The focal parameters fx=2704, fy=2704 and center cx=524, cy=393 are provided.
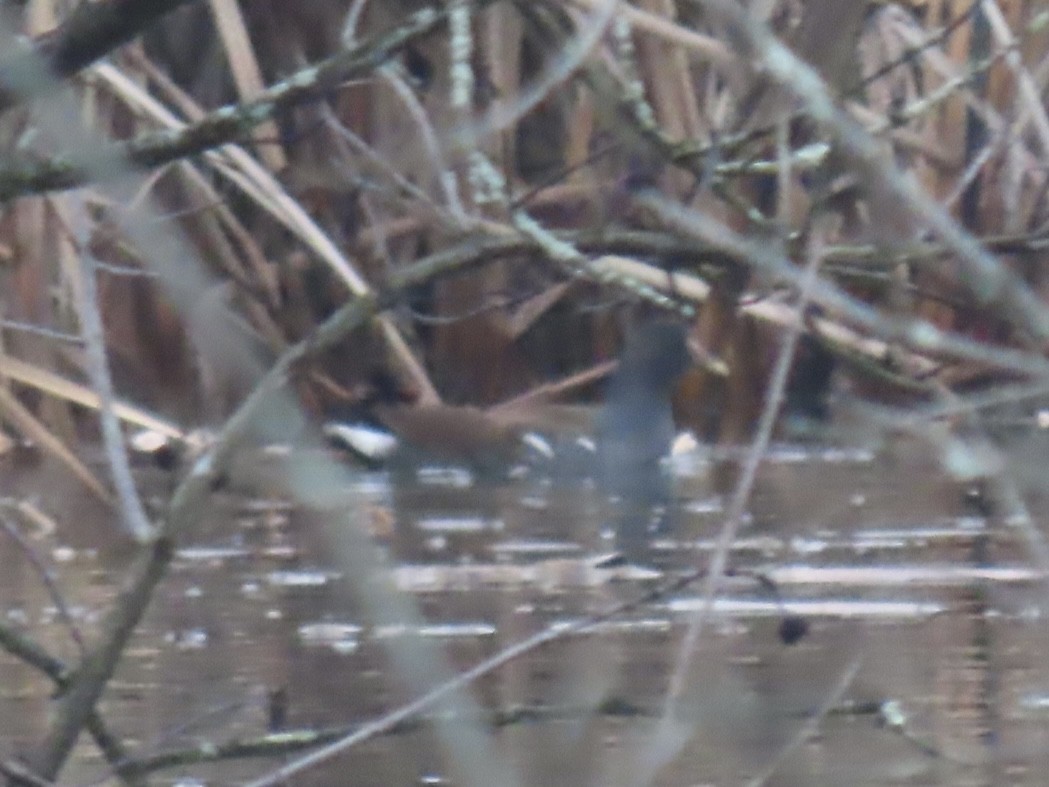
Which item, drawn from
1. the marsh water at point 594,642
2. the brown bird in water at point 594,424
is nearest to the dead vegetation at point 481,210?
the brown bird in water at point 594,424

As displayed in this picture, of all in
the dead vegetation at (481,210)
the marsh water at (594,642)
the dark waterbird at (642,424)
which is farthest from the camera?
the dark waterbird at (642,424)

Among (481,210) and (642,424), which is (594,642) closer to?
(481,210)

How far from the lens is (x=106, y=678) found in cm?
177

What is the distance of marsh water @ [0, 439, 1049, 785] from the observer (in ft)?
7.02

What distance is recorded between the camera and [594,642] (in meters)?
2.78

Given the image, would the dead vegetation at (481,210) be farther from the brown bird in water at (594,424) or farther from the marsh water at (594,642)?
the marsh water at (594,642)

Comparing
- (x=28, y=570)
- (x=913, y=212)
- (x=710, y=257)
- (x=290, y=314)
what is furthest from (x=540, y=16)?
(x=290, y=314)

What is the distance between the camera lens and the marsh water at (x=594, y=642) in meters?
2.14

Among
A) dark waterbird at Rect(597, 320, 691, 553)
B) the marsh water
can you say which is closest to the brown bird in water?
dark waterbird at Rect(597, 320, 691, 553)

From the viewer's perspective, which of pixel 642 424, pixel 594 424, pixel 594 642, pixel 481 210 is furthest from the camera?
pixel 594 424

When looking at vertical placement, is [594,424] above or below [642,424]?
below

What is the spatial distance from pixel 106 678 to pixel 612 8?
0.72 meters

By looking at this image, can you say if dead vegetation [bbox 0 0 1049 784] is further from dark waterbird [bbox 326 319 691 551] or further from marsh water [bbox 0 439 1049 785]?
marsh water [bbox 0 439 1049 785]

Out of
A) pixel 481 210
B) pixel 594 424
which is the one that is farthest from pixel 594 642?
pixel 594 424
